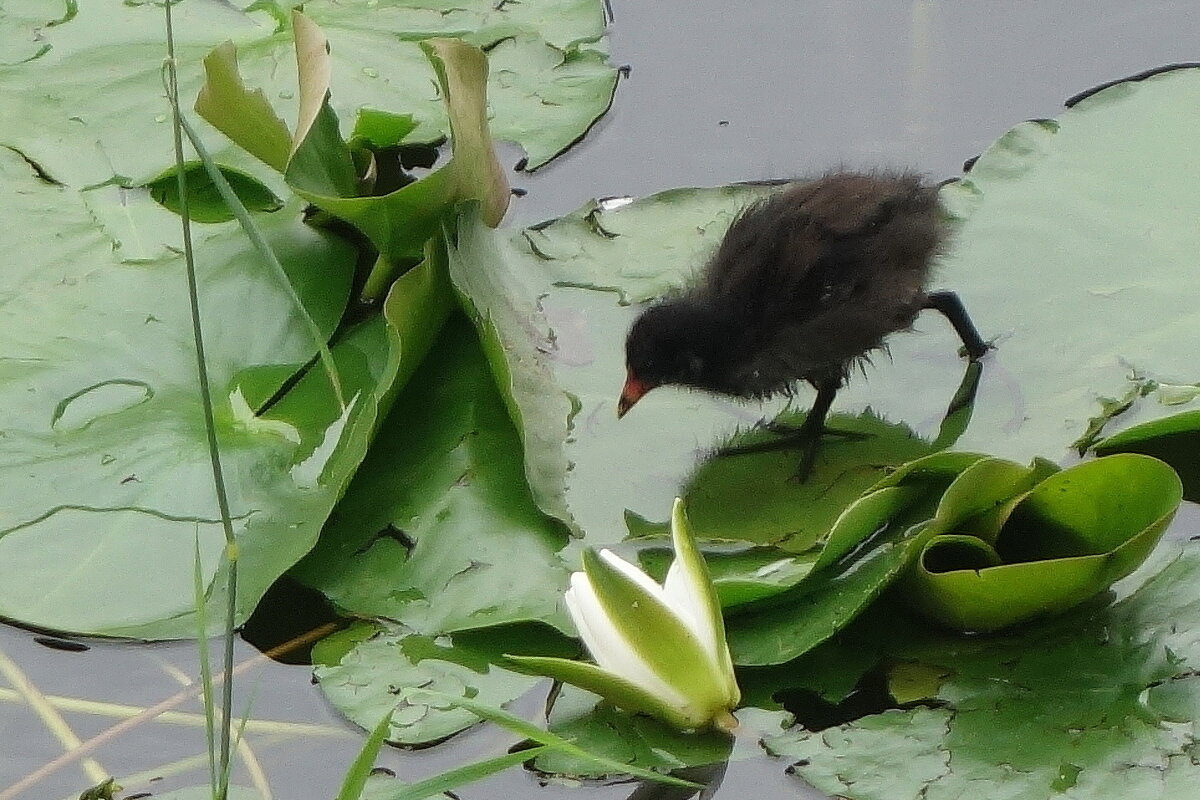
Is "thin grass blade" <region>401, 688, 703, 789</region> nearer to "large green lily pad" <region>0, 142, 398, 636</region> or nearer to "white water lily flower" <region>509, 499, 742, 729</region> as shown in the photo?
"white water lily flower" <region>509, 499, 742, 729</region>

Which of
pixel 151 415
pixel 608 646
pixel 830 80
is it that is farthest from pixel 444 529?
pixel 830 80

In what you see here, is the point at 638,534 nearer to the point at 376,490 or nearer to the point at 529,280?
the point at 376,490

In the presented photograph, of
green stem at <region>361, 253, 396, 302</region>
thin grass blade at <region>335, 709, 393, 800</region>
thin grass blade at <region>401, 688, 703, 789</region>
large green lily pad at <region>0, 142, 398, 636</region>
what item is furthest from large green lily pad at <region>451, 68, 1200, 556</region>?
thin grass blade at <region>335, 709, 393, 800</region>

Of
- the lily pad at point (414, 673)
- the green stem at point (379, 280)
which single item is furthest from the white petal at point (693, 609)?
the green stem at point (379, 280)

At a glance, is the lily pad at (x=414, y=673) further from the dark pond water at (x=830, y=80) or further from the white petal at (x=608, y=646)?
the dark pond water at (x=830, y=80)

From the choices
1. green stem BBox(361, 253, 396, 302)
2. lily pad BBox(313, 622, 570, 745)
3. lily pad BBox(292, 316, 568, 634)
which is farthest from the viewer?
green stem BBox(361, 253, 396, 302)

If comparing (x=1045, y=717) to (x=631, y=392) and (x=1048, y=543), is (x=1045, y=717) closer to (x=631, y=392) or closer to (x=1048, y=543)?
(x=1048, y=543)
